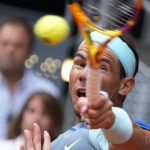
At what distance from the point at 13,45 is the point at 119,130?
133 inches

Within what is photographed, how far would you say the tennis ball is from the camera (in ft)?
19.5

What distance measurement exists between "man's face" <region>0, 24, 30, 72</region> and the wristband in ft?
10.7

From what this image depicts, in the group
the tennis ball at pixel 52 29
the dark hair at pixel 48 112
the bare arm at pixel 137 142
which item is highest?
the bare arm at pixel 137 142

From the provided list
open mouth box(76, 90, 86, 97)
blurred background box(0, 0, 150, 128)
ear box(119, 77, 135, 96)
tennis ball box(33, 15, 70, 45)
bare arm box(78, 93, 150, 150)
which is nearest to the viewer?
bare arm box(78, 93, 150, 150)

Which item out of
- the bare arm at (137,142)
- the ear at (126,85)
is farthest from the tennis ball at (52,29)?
the bare arm at (137,142)

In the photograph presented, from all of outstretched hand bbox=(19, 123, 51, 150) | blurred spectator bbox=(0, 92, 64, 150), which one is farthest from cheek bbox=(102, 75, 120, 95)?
blurred spectator bbox=(0, 92, 64, 150)

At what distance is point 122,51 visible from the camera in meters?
3.44

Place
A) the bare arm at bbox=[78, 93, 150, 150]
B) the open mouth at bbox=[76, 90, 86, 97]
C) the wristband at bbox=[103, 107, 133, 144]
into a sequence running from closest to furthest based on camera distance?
the bare arm at bbox=[78, 93, 150, 150] < the wristband at bbox=[103, 107, 133, 144] < the open mouth at bbox=[76, 90, 86, 97]

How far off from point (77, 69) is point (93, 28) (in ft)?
2.22

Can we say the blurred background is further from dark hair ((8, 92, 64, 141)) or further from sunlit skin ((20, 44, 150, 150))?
sunlit skin ((20, 44, 150, 150))

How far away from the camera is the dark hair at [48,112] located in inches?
221

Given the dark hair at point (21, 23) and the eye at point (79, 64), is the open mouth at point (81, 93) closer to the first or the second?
the eye at point (79, 64)

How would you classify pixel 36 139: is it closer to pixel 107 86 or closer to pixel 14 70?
pixel 107 86

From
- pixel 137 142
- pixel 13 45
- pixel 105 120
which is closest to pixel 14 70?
pixel 13 45
